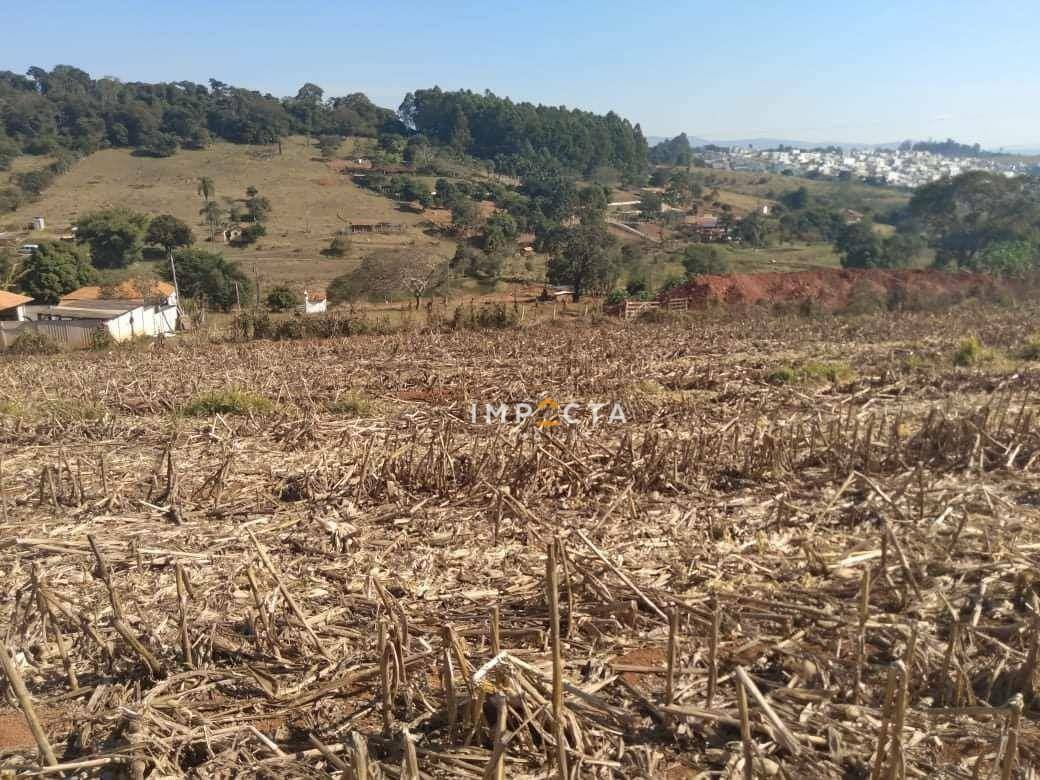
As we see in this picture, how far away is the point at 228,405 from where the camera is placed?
9.02m

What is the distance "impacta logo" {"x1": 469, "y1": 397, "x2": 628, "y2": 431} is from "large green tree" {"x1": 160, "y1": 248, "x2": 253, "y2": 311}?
943 inches

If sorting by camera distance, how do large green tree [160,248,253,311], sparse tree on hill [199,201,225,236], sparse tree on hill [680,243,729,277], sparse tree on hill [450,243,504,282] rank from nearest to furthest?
1. large green tree [160,248,253,311]
2. sparse tree on hill [680,243,729,277]
3. sparse tree on hill [450,243,504,282]
4. sparse tree on hill [199,201,225,236]

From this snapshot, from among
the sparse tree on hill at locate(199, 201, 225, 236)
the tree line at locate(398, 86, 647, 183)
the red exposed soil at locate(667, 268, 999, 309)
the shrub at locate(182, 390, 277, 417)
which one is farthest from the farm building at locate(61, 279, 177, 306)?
the tree line at locate(398, 86, 647, 183)

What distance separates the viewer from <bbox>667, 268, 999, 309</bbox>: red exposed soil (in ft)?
75.5

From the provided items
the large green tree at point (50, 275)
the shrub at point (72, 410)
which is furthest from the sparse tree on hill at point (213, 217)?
the shrub at point (72, 410)

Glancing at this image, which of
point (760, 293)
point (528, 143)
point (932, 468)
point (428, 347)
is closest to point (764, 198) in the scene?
point (528, 143)

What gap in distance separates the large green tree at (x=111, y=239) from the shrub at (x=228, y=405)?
3435cm

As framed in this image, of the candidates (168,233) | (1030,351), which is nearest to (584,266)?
(1030,351)

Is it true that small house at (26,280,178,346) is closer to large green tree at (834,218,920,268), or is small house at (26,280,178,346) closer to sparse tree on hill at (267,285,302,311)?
sparse tree on hill at (267,285,302,311)

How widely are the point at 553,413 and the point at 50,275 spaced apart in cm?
2809

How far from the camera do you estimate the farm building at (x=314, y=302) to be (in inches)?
1059

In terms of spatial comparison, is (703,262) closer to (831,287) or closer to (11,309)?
(831,287)

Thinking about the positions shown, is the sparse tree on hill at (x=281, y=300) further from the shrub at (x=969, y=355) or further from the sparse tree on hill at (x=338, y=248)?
the shrub at (x=969, y=355)

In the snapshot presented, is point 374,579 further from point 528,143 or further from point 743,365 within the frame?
point 528,143
